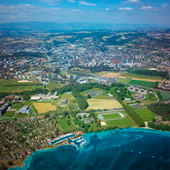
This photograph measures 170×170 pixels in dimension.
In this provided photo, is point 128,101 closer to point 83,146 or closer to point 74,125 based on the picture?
point 74,125

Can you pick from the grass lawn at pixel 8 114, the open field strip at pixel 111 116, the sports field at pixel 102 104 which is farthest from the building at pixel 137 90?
the grass lawn at pixel 8 114

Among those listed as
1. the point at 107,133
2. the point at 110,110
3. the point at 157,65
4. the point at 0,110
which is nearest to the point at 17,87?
the point at 0,110

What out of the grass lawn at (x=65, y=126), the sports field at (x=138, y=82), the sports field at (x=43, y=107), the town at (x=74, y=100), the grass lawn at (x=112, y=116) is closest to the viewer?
the town at (x=74, y=100)

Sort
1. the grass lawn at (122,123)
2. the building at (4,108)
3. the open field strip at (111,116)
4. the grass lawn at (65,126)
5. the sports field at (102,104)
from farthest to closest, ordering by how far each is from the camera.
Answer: the sports field at (102,104) < the building at (4,108) < the open field strip at (111,116) < the grass lawn at (122,123) < the grass lawn at (65,126)

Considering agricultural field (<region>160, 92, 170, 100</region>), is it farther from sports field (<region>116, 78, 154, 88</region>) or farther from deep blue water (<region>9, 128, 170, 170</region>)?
deep blue water (<region>9, 128, 170, 170</region>)

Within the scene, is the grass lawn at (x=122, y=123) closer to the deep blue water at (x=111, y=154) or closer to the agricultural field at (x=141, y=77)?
the deep blue water at (x=111, y=154)

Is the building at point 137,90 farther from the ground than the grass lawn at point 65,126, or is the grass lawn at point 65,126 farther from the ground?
the building at point 137,90

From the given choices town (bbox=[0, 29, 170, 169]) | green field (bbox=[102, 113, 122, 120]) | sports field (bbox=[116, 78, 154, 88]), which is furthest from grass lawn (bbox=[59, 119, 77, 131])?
sports field (bbox=[116, 78, 154, 88])

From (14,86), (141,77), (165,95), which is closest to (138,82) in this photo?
(141,77)
